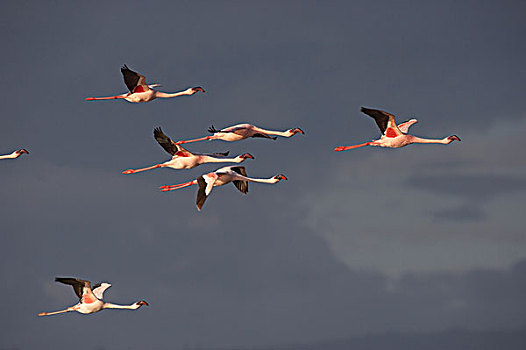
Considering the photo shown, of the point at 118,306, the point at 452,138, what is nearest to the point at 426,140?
the point at 452,138

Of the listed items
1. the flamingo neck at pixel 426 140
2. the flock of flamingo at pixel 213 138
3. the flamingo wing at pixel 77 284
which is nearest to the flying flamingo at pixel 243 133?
the flock of flamingo at pixel 213 138

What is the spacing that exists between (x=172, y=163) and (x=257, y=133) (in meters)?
4.02

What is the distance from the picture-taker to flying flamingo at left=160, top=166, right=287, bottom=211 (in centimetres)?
5344

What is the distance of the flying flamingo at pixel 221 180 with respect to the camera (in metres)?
53.4

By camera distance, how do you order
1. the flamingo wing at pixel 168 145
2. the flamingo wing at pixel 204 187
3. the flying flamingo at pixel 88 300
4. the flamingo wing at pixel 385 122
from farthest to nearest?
the flying flamingo at pixel 88 300 < the flamingo wing at pixel 168 145 < the flamingo wing at pixel 385 122 < the flamingo wing at pixel 204 187

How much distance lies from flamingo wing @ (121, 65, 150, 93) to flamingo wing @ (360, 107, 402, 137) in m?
10.7

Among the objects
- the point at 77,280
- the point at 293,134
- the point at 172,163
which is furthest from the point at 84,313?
the point at 293,134

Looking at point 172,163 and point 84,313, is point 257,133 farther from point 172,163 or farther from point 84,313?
point 84,313

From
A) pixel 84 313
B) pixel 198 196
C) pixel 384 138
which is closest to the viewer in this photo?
pixel 198 196

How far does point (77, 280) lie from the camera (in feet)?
195

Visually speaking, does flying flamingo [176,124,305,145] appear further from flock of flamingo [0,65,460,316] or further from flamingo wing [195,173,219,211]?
flamingo wing [195,173,219,211]

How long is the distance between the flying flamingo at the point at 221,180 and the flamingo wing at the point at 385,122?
521cm

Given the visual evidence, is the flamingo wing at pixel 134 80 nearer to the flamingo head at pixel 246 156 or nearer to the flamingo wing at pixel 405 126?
the flamingo head at pixel 246 156

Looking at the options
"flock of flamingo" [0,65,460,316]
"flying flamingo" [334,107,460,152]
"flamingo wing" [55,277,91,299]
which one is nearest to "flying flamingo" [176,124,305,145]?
"flock of flamingo" [0,65,460,316]
